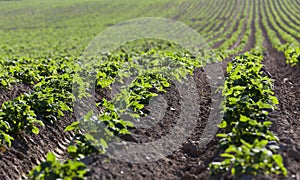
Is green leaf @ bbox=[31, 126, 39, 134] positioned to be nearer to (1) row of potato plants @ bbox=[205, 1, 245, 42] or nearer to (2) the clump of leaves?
(2) the clump of leaves

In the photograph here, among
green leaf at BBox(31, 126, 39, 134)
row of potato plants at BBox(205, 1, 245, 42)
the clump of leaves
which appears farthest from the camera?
row of potato plants at BBox(205, 1, 245, 42)

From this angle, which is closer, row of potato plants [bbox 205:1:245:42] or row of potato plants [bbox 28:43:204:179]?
row of potato plants [bbox 28:43:204:179]

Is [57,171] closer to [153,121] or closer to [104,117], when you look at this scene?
[104,117]

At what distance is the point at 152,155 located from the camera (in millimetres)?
6301

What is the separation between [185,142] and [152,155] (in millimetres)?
1279

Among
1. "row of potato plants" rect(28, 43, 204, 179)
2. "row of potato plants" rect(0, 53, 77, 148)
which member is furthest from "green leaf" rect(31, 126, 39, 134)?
"row of potato plants" rect(28, 43, 204, 179)

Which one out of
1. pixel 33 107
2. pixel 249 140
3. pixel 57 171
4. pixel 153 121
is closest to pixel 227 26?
pixel 153 121

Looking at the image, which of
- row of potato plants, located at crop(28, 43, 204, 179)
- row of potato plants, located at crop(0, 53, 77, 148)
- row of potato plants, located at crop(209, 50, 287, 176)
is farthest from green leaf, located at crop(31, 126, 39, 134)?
row of potato plants, located at crop(209, 50, 287, 176)

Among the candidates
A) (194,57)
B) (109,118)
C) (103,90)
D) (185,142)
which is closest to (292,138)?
(185,142)

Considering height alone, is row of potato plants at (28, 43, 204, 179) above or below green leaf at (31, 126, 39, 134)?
above

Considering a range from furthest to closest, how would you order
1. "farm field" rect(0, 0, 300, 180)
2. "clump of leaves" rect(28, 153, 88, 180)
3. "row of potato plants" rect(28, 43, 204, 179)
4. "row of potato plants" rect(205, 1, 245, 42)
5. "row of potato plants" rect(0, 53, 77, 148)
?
"row of potato plants" rect(205, 1, 245, 42)
"row of potato plants" rect(0, 53, 77, 148)
"farm field" rect(0, 0, 300, 180)
"row of potato plants" rect(28, 43, 204, 179)
"clump of leaves" rect(28, 153, 88, 180)

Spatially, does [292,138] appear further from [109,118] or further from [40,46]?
[40,46]

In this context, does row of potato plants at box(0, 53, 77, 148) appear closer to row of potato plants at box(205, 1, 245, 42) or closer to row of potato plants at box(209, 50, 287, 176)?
row of potato plants at box(209, 50, 287, 176)

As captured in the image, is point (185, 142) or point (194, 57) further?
point (194, 57)
